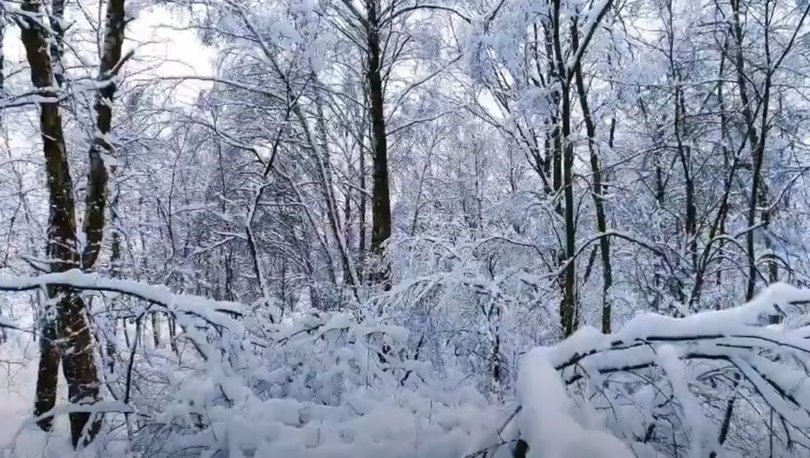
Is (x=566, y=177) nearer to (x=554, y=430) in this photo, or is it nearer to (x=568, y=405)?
(x=568, y=405)

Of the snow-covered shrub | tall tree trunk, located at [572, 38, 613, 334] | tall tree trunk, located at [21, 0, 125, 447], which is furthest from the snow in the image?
tall tree trunk, located at [572, 38, 613, 334]

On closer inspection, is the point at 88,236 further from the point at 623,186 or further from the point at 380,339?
the point at 623,186

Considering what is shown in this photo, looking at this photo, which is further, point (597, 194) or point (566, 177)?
point (597, 194)

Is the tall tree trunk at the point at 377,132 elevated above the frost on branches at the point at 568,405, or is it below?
above

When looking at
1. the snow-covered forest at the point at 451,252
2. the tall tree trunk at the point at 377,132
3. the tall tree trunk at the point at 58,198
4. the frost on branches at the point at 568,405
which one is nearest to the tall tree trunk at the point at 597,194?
the snow-covered forest at the point at 451,252

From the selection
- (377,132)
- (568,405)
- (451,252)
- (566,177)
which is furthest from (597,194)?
(568,405)

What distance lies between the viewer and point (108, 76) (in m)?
5.82

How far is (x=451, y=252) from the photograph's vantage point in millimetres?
5988

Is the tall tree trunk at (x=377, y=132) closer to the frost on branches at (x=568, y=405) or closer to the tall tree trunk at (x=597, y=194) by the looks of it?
the tall tree trunk at (x=597, y=194)

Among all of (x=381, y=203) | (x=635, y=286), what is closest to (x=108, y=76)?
(x=381, y=203)

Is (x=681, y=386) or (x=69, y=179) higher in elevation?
(x=69, y=179)

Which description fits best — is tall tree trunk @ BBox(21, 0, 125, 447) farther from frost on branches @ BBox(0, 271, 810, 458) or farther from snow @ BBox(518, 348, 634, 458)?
snow @ BBox(518, 348, 634, 458)

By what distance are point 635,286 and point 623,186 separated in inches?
72.5

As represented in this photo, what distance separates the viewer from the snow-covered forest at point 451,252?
178 centimetres
